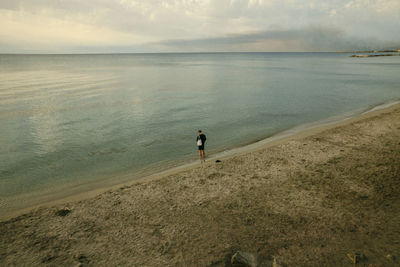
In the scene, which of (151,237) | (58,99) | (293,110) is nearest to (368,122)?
(293,110)

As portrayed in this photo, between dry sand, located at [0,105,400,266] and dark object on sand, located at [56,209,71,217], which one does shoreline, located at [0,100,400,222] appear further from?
dark object on sand, located at [56,209,71,217]

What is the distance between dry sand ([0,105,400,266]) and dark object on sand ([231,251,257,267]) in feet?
0.75

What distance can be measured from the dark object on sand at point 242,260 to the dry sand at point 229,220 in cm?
23

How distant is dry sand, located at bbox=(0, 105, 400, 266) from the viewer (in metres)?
6.84

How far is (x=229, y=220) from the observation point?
328 inches

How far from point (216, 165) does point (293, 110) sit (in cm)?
1869

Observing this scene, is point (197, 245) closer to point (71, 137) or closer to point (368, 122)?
point (71, 137)

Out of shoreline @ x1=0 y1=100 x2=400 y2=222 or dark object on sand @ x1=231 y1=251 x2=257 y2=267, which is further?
shoreline @ x1=0 y1=100 x2=400 y2=222

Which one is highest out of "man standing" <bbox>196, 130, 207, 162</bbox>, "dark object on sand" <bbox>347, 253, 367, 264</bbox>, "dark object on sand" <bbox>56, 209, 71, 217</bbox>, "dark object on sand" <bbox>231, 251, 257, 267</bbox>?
"man standing" <bbox>196, 130, 207, 162</bbox>

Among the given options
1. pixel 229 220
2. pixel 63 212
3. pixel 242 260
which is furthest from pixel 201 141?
pixel 242 260

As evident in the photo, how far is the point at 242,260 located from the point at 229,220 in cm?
199

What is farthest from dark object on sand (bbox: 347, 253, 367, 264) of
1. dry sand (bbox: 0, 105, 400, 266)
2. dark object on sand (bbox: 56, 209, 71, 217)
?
dark object on sand (bbox: 56, 209, 71, 217)

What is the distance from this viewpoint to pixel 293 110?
2814 centimetres

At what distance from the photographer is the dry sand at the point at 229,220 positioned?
6.84m
